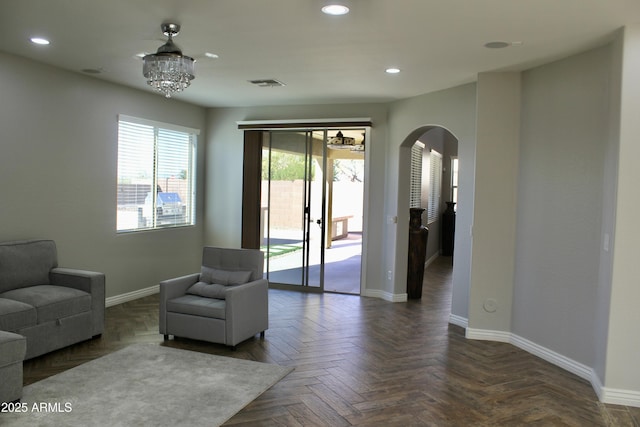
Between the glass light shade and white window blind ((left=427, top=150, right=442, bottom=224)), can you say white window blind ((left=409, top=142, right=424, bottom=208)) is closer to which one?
white window blind ((left=427, top=150, right=442, bottom=224))

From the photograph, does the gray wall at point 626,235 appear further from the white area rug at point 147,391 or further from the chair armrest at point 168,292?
the chair armrest at point 168,292

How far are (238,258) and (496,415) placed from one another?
2.68 meters

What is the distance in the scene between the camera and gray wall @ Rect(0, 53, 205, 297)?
475cm

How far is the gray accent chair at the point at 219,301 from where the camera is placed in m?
4.38

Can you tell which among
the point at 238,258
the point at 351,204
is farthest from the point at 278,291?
the point at 351,204

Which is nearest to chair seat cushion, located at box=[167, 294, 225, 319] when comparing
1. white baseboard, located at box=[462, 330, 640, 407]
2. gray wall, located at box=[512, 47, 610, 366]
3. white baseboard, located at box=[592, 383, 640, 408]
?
white baseboard, located at box=[462, 330, 640, 407]

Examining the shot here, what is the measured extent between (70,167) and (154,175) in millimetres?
1317

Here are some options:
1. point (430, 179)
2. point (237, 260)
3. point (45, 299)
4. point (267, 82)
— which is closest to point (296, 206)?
point (267, 82)

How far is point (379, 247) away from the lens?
6691 millimetres

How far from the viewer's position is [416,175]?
858cm

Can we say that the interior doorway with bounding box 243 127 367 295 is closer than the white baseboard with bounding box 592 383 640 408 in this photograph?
No

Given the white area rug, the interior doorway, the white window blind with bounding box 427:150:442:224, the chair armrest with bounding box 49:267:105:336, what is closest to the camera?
the white area rug

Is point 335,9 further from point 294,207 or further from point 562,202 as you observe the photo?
point 294,207

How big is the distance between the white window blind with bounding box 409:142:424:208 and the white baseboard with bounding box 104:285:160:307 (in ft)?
14.1
